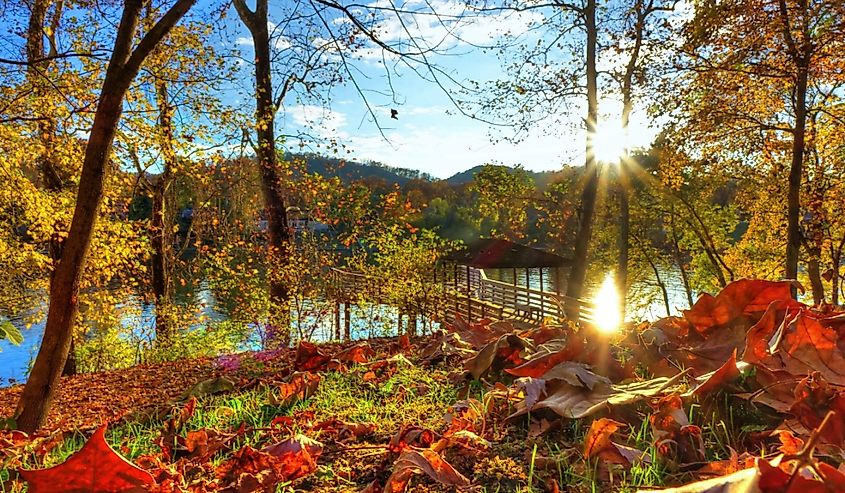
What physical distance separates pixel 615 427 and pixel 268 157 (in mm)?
10737

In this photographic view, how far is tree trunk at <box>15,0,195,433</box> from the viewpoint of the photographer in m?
3.24

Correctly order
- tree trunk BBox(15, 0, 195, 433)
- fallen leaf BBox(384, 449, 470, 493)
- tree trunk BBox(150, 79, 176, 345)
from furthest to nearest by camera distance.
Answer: tree trunk BBox(150, 79, 176, 345), tree trunk BBox(15, 0, 195, 433), fallen leaf BBox(384, 449, 470, 493)

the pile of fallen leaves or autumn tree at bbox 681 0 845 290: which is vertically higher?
autumn tree at bbox 681 0 845 290

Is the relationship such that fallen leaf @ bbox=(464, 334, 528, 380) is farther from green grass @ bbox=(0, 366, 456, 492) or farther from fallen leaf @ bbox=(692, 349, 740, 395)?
fallen leaf @ bbox=(692, 349, 740, 395)

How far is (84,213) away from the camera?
10.7 feet

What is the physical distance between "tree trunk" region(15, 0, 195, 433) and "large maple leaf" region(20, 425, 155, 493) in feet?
9.83

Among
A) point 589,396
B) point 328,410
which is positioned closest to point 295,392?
point 328,410

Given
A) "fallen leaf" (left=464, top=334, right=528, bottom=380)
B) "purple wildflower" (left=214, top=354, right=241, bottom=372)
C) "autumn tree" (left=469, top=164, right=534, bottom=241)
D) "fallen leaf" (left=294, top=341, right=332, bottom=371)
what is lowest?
"purple wildflower" (left=214, top=354, right=241, bottom=372)

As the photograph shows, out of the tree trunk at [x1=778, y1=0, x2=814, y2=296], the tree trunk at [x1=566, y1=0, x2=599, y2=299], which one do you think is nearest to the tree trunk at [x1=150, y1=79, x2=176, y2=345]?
the tree trunk at [x1=566, y1=0, x2=599, y2=299]

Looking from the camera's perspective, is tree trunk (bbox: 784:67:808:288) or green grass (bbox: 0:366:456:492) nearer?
green grass (bbox: 0:366:456:492)

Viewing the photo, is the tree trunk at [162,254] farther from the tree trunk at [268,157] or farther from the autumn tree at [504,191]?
the autumn tree at [504,191]

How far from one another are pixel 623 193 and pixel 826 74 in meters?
10.9

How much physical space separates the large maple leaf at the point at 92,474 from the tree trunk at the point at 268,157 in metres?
10.2

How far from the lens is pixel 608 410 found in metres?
1.12
